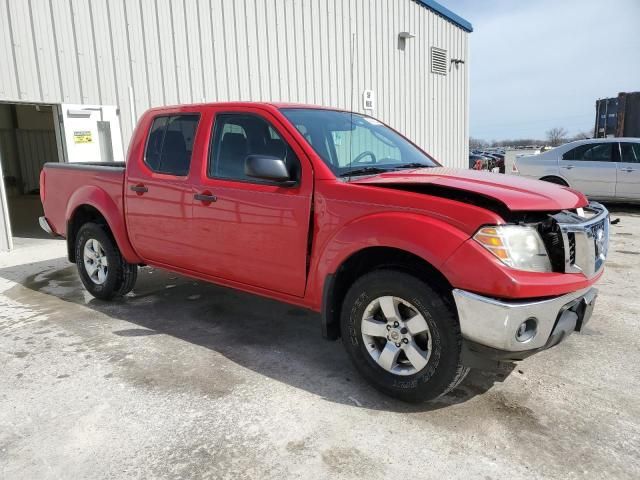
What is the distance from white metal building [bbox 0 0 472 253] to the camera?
7.52m

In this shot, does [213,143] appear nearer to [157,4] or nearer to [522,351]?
[522,351]

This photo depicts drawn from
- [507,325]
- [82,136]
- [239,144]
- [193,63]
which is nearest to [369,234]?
[507,325]

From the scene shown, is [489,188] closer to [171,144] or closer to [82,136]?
[171,144]

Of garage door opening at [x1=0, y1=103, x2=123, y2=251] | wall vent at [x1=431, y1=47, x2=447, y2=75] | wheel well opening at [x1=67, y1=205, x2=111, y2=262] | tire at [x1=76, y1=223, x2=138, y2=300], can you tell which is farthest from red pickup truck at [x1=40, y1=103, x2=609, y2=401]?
wall vent at [x1=431, y1=47, x2=447, y2=75]

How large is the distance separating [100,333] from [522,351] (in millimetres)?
3247

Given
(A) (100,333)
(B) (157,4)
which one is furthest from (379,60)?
(A) (100,333)

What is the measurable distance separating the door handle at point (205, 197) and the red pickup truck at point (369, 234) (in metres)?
0.01

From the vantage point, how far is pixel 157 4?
8656 mm

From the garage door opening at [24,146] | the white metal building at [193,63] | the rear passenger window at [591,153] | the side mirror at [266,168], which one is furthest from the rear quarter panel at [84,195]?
the garage door opening at [24,146]

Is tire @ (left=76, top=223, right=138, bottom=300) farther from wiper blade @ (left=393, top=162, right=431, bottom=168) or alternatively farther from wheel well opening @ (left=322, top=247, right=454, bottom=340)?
wiper blade @ (left=393, top=162, right=431, bottom=168)

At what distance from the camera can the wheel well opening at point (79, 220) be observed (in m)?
5.02

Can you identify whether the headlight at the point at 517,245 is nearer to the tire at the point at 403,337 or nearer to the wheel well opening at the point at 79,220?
the tire at the point at 403,337

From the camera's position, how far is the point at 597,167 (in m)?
10.6

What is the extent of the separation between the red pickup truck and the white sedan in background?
802 cm
